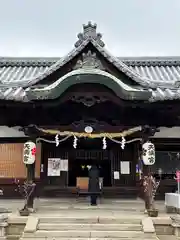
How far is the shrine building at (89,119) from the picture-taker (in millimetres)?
9130

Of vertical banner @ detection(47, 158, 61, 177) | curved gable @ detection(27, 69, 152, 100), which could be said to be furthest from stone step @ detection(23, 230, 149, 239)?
vertical banner @ detection(47, 158, 61, 177)

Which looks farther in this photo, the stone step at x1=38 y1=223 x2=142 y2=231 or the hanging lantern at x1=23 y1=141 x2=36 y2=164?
the hanging lantern at x1=23 y1=141 x2=36 y2=164

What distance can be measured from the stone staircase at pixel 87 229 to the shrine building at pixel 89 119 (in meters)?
2.42

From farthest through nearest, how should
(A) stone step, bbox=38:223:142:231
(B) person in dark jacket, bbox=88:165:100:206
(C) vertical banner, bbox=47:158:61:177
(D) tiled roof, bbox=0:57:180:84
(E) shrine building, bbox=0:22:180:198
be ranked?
(D) tiled roof, bbox=0:57:180:84, (C) vertical banner, bbox=47:158:61:177, (B) person in dark jacket, bbox=88:165:100:206, (E) shrine building, bbox=0:22:180:198, (A) stone step, bbox=38:223:142:231

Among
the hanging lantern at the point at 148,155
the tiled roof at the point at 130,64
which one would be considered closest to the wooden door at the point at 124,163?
the hanging lantern at the point at 148,155

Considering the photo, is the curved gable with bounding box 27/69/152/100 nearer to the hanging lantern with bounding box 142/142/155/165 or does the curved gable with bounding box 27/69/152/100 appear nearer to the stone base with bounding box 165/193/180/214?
the hanging lantern with bounding box 142/142/155/165

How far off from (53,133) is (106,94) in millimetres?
2309

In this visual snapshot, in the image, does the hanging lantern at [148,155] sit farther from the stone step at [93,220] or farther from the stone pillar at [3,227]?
the stone pillar at [3,227]

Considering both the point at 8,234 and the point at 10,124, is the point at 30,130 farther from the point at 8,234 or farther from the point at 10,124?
the point at 8,234

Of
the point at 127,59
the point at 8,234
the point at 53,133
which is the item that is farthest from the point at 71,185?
the point at 127,59

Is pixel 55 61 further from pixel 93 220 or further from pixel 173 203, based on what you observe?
pixel 93 220

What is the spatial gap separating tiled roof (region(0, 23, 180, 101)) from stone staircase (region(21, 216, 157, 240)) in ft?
12.8

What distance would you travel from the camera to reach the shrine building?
9130mm

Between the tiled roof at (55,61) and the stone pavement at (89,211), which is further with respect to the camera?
the tiled roof at (55,61)
